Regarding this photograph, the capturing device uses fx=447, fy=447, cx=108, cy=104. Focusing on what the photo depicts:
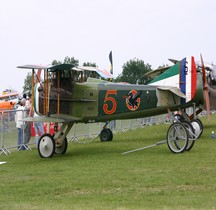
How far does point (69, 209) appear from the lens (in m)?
6.43

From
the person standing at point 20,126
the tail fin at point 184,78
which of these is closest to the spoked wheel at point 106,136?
the person standing at point 20,126

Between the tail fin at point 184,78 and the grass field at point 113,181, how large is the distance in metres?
1.71

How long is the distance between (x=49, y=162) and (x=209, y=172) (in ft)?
15.5

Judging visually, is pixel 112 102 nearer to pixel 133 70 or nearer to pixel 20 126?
pixel 20 126

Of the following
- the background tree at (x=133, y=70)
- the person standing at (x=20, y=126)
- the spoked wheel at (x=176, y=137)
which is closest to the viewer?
the spoked wheel at (x=176, y=137)

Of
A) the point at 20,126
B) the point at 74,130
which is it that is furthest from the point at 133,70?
the point at 20,126

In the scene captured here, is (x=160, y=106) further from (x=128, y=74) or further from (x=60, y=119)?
(x=128, y=74)

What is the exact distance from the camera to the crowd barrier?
15.2 meters

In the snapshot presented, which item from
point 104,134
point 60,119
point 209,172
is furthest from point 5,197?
point 104,134

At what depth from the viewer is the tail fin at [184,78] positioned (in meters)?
12.7

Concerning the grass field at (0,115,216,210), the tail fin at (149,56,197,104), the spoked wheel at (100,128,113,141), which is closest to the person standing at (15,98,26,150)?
the grass field at (0,115,216,210)

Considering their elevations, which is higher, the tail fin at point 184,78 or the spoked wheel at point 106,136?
the tail fin at point 184,78

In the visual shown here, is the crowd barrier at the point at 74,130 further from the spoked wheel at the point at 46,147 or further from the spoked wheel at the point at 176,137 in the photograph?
the spoked wheel at the point at 176,137

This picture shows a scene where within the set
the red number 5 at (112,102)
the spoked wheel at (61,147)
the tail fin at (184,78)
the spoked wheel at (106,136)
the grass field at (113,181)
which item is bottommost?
the grass field at (113,181)
